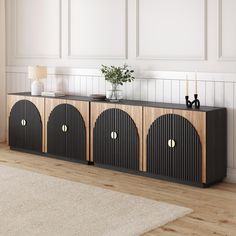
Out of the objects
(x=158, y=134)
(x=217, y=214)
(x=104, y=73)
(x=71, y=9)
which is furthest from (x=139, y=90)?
(x=217, y=214)

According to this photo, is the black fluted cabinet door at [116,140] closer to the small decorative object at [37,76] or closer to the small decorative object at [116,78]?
the small decorative object at [116,78]

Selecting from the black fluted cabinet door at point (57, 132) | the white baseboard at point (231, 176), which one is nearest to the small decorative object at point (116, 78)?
the black fluted cabinet door at point (57, 132)

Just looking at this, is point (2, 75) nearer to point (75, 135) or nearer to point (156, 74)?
point (75, 135)

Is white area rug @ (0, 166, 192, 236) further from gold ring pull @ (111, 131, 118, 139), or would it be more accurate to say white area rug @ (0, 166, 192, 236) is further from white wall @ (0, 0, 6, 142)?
white wall @ (0, 0, 6, 142)

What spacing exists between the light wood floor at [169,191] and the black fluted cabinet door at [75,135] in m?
0.12

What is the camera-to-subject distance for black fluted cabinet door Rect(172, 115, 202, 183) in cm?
430

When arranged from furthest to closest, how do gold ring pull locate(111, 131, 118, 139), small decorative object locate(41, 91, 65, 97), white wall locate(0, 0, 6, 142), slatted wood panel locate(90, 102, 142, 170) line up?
1. white wall locate(0, 0, 6, 142)
2. small decorative object locate(41, 91, 65, 97)
3. gold ring pull locate(111, 131, 118, 139)
4. slatted wood panel locate(90, 102, 142, 170)

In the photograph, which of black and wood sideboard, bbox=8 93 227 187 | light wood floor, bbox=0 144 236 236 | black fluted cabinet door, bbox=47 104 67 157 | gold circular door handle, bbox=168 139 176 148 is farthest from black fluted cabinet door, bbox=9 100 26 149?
gold circular door handle, bbox=168 139 176 148

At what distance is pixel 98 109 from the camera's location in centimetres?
501

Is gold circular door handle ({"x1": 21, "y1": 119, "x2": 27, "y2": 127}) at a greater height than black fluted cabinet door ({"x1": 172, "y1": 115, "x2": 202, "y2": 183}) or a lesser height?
greater

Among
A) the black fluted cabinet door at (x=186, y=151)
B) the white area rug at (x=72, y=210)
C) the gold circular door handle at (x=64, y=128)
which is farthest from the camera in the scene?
the gold circular door handle at (x=64, y=128)

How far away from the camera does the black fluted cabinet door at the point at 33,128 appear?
5.61 meters

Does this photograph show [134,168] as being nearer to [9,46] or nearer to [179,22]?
[179,22]

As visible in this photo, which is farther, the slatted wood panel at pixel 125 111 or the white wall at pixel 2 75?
the white wall at pixel 2 75
